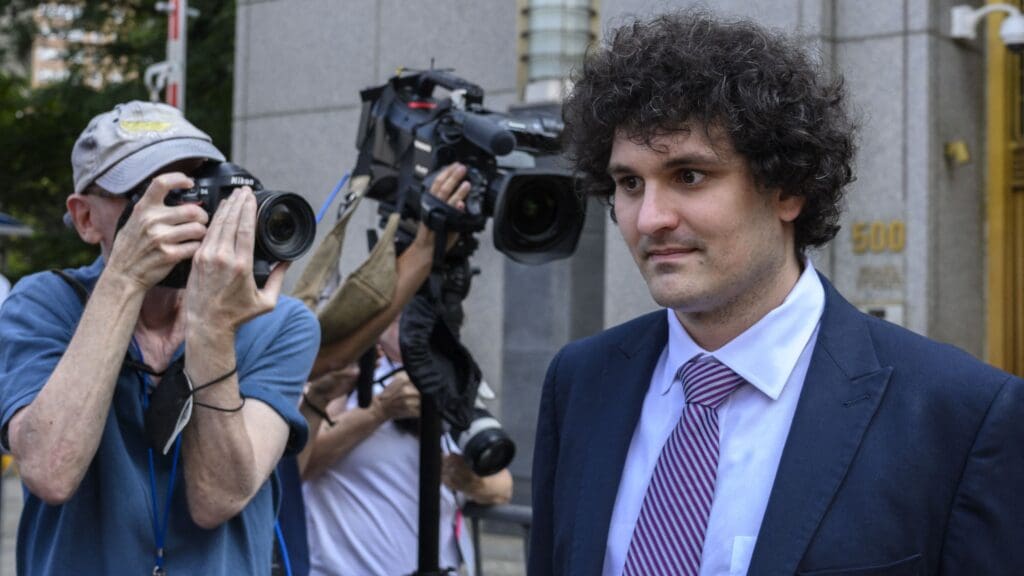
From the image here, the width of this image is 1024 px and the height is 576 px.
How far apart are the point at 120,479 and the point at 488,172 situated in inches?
54.7

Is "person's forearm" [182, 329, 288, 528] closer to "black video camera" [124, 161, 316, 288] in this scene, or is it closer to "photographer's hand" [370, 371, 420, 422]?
"black video camera" [124, 161, 316, 288]

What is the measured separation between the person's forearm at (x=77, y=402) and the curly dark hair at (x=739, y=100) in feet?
3.34

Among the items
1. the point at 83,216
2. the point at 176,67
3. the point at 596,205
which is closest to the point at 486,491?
the point at 83,216

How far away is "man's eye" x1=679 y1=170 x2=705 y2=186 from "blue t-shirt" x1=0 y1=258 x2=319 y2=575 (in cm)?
118

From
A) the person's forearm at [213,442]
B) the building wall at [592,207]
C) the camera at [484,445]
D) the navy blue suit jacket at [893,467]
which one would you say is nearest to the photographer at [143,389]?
the person's forearm at [213,442]

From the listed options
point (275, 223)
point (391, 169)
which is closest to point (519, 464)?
point (391, 169)

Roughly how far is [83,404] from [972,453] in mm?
1609

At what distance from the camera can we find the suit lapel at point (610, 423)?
2.25 metres

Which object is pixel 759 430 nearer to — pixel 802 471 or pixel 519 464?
pixel 802 471

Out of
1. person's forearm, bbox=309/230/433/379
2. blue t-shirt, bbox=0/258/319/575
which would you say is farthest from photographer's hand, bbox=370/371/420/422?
blue t-shirt, bbox=0/258/319/575

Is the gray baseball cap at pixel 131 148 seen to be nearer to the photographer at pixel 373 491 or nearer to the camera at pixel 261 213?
the camera at pixel 261 213

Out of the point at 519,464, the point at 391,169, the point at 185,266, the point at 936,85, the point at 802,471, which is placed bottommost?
the point at 519,464

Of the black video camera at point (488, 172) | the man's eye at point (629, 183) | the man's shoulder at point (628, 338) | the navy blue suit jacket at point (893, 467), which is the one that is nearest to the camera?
the navy blue suit jacket at point (893, 467)

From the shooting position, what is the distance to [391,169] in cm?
401
